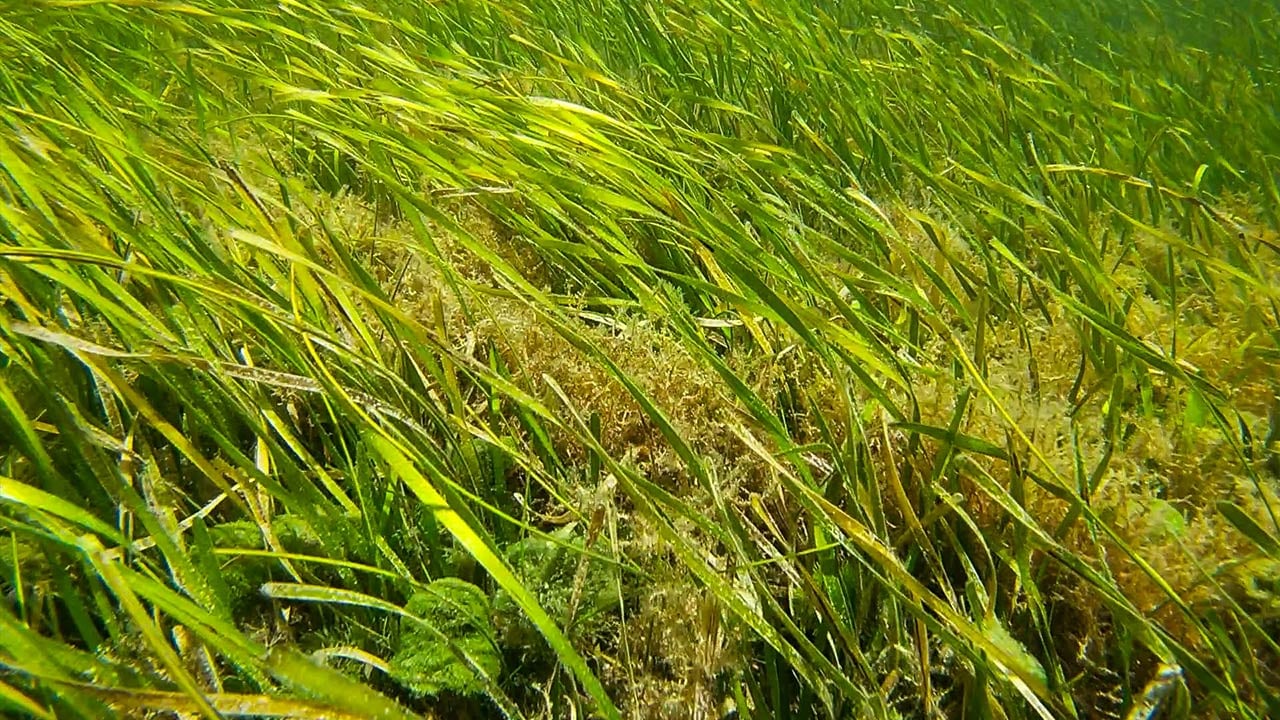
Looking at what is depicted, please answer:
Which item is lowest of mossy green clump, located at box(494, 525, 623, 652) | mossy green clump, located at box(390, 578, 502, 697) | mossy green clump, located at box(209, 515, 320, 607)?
mossy green clump, located at box(494, 525, 623, 652)

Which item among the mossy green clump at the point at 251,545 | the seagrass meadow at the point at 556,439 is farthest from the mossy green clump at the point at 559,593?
the mossy green clump at the point at 251,545

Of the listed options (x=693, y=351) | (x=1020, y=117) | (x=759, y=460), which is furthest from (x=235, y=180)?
(x=1020, y=117)

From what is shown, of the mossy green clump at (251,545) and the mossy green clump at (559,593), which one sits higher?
the mossy green clump at (251,545)

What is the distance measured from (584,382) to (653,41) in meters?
1.50

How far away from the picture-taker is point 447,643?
31.4 inches

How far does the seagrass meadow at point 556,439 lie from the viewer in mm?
784

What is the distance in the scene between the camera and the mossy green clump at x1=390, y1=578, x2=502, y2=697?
79cm

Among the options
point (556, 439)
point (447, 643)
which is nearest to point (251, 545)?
point (447, 643)

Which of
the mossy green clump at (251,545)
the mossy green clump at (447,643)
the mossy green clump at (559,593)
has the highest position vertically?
the mossy green clump at (251,545)

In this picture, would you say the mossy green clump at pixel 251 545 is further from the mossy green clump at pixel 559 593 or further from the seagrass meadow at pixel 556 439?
the mossy green clump at pixel 559 593

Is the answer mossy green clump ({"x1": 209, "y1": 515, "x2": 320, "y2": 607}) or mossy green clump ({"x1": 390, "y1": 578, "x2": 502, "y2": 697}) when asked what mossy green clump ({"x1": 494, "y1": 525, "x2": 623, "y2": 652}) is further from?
mossy green clump ({"x1": 209, "y1": 515, "x2": 320, "y2": 607})

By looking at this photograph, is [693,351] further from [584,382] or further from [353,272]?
[353,272]

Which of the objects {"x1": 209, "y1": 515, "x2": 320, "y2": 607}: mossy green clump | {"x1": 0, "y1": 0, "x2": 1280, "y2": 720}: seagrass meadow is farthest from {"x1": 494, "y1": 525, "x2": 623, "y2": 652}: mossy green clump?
{"x1": 209, "y1": 515, "x2": 320, "y2": 607}: mossy green clump

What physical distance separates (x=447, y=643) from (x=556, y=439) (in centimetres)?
39
